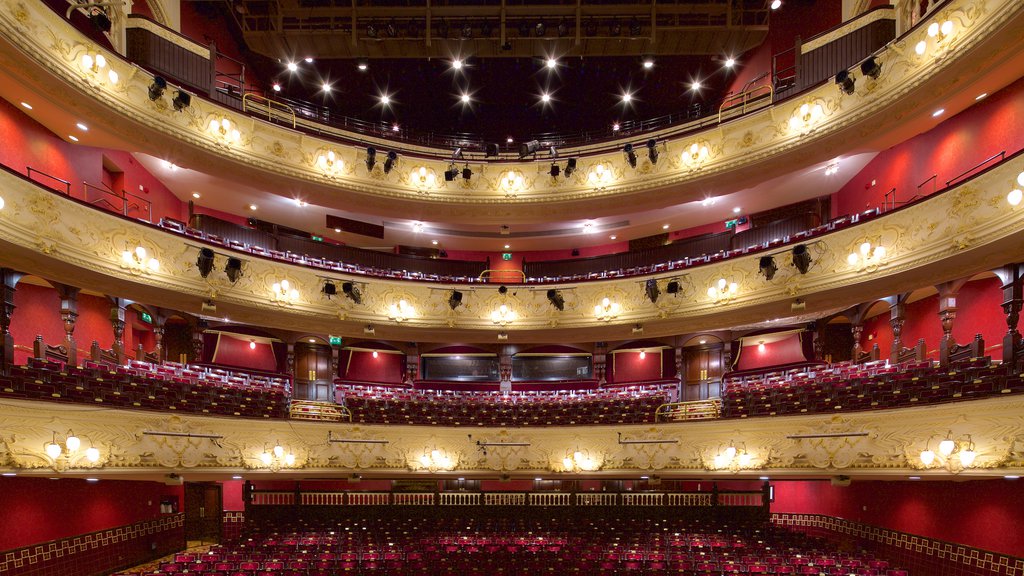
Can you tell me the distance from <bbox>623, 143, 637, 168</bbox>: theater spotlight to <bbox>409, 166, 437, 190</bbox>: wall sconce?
4816 millimetres

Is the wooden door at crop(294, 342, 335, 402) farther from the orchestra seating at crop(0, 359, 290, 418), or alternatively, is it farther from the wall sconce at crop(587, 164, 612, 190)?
the wall sconce at crop(587, 164, 612, 190)

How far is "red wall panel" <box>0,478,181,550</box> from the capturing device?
9.23 meters

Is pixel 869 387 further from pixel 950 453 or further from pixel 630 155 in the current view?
pixel 630 155

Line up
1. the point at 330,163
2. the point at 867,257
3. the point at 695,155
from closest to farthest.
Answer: the point at 867,257
the point at 695,155
the point at 330,163

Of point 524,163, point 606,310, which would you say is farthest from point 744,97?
point 606,310

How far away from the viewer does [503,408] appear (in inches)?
557

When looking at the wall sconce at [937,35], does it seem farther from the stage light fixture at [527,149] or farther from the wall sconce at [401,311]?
the wall sconce at [401,311]

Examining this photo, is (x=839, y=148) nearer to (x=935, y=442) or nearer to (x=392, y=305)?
(x=935, y=442)

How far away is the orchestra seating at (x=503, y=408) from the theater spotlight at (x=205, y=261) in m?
3.91

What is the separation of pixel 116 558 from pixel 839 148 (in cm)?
1546

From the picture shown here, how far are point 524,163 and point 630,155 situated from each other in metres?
2.80

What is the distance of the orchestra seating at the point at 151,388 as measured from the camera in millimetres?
8312

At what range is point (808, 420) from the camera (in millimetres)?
10453

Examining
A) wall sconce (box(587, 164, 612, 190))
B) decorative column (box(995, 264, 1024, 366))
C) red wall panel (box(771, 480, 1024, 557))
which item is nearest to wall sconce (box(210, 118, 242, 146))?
wall sconce (box(587, 164, 612, 190))
